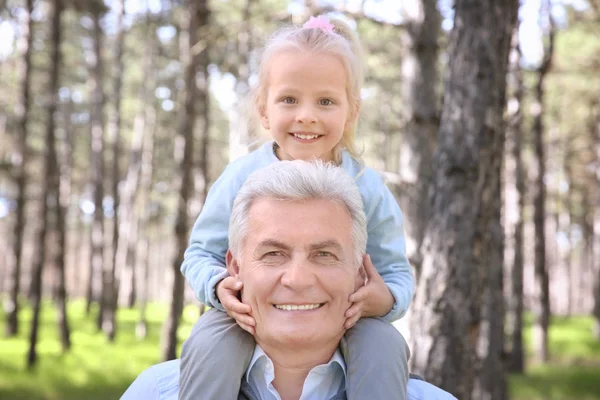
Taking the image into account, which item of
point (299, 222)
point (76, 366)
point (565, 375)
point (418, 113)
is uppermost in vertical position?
point (418, 113)

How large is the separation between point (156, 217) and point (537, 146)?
25.1m

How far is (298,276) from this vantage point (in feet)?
7.45

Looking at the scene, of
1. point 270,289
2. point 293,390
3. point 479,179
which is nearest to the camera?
point 270,289

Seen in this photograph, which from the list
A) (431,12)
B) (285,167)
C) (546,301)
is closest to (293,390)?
(285,167)

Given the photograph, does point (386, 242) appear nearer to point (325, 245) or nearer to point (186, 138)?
point (325, 245)

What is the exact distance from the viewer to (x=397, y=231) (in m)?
2.94

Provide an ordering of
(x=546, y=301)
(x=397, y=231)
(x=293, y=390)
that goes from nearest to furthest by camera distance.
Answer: (x=293, y=390) → (x=397, y=231) → (x=546, y=301)

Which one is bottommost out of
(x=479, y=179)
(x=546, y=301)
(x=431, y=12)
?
(x=546, y=301)

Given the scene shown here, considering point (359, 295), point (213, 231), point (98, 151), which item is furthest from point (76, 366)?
point (359, 295)

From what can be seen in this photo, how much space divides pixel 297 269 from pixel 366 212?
0.70m

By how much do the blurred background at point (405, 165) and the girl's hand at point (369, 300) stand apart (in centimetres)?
104

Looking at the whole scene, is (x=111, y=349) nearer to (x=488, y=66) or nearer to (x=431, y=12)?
(x=431, y=12)

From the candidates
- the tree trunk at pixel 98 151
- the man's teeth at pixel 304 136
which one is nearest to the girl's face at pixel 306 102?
the man's teeth at pixel 304 136

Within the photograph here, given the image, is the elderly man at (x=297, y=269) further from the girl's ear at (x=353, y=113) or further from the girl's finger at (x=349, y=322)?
the girl's ear at (x=353, y=113)
